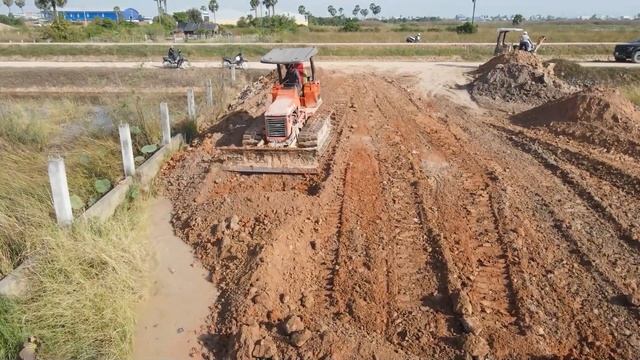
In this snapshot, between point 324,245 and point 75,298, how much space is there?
2.94 metres

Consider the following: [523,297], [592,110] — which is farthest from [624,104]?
[523,297]

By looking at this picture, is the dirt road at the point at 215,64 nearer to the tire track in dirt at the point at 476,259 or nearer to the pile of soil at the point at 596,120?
the pile of soil at the point at 596,120

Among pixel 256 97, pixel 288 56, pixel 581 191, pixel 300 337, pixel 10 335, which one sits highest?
pixel 288 56

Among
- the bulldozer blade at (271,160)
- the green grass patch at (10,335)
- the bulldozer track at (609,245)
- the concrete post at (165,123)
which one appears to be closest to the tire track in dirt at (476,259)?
the bulldozer track at (609,245)

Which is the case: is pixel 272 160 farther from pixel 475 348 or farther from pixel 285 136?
pixel 475 348

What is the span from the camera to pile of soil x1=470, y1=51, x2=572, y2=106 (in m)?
16.7

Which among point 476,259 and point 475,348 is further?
point 476,259

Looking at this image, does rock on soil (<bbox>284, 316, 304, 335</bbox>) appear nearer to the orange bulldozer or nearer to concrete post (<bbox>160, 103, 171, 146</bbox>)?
the orange bulldozer

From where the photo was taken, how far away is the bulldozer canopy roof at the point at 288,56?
364 inches

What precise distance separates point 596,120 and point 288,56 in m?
7.54

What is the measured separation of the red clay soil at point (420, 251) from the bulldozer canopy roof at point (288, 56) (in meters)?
1.88

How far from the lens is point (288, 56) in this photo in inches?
376

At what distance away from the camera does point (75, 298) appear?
204 inches

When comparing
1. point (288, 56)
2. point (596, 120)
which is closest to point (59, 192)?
point (288, 56)
